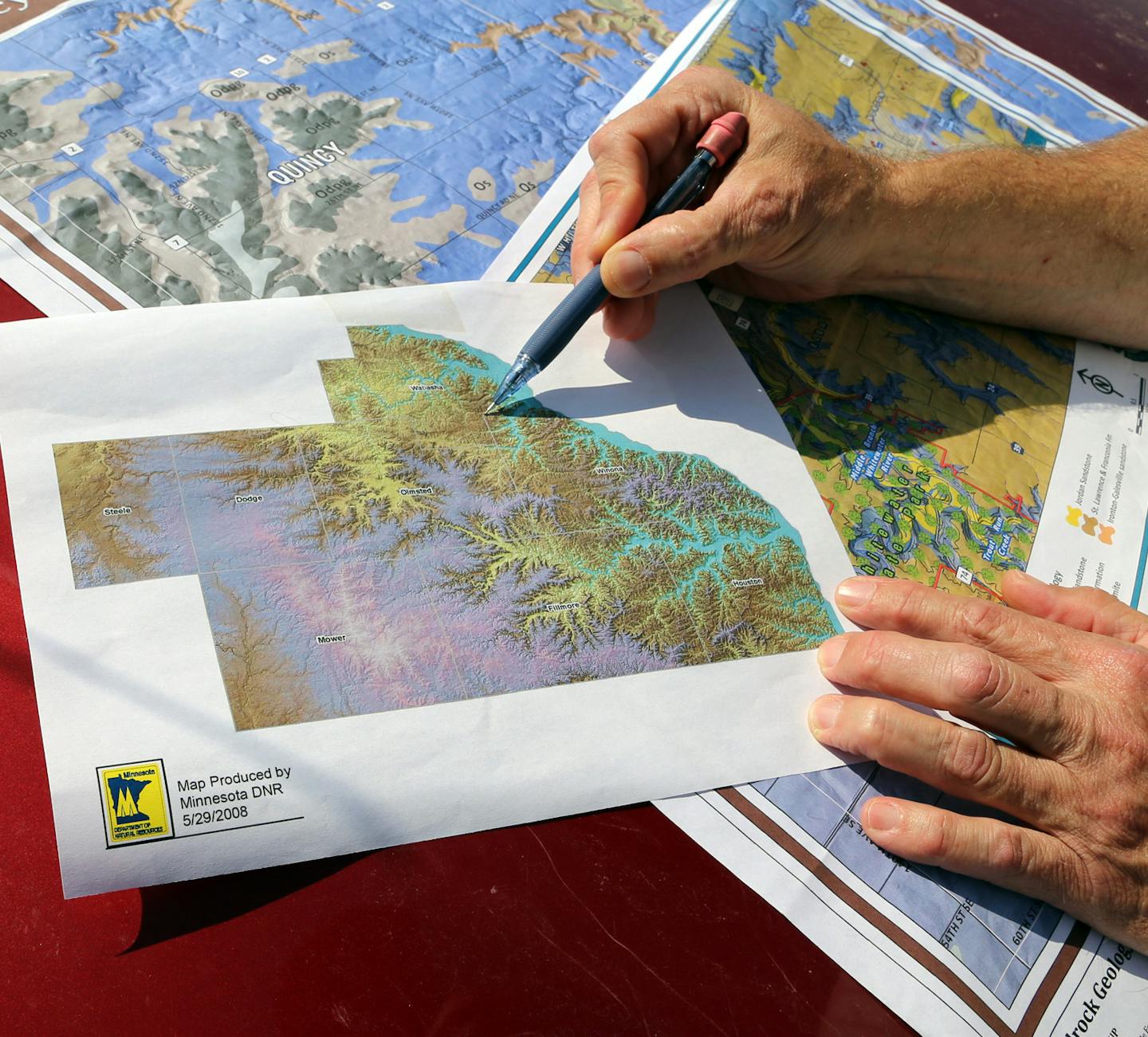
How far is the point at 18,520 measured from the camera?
65 centimetres

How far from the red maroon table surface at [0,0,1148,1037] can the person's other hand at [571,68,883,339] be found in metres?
0.50

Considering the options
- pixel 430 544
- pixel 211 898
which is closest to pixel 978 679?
pixel 430 544

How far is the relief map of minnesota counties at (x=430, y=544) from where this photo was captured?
2.13 ft

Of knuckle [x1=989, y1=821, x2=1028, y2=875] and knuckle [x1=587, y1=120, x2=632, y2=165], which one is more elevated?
A: knuckle [x1=587, y1=120, x2=632, y2=165]

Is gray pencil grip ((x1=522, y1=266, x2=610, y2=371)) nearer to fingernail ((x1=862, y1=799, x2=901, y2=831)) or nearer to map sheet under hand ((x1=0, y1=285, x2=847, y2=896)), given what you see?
map sheet under hand ((x1=0, y1=285, x2=847, y2=896))

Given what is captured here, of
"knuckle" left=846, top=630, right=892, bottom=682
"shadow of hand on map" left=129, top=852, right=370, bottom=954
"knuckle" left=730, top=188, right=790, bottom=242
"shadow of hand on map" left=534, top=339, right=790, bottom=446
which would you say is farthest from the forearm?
"shadow of hand on map" left=129, top=852, right=370, bottom=954

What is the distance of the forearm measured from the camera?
1041 mm

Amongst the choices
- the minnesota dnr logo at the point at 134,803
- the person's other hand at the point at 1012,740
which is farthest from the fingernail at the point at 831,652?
the minnesota dnr logo at the point at 134,803

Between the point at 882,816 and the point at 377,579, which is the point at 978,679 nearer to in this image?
the point at 882,816

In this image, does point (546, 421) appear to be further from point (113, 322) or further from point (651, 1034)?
point (651, 1034)

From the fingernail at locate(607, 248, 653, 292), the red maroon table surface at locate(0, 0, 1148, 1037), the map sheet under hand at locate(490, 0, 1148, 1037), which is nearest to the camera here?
the red maroon table surface at locate(0, 0, 1148, 1037)

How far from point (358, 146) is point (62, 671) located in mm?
661

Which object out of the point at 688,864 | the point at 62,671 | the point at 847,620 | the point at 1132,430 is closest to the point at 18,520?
the point at 62,671

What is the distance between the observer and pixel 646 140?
969 millimetres
